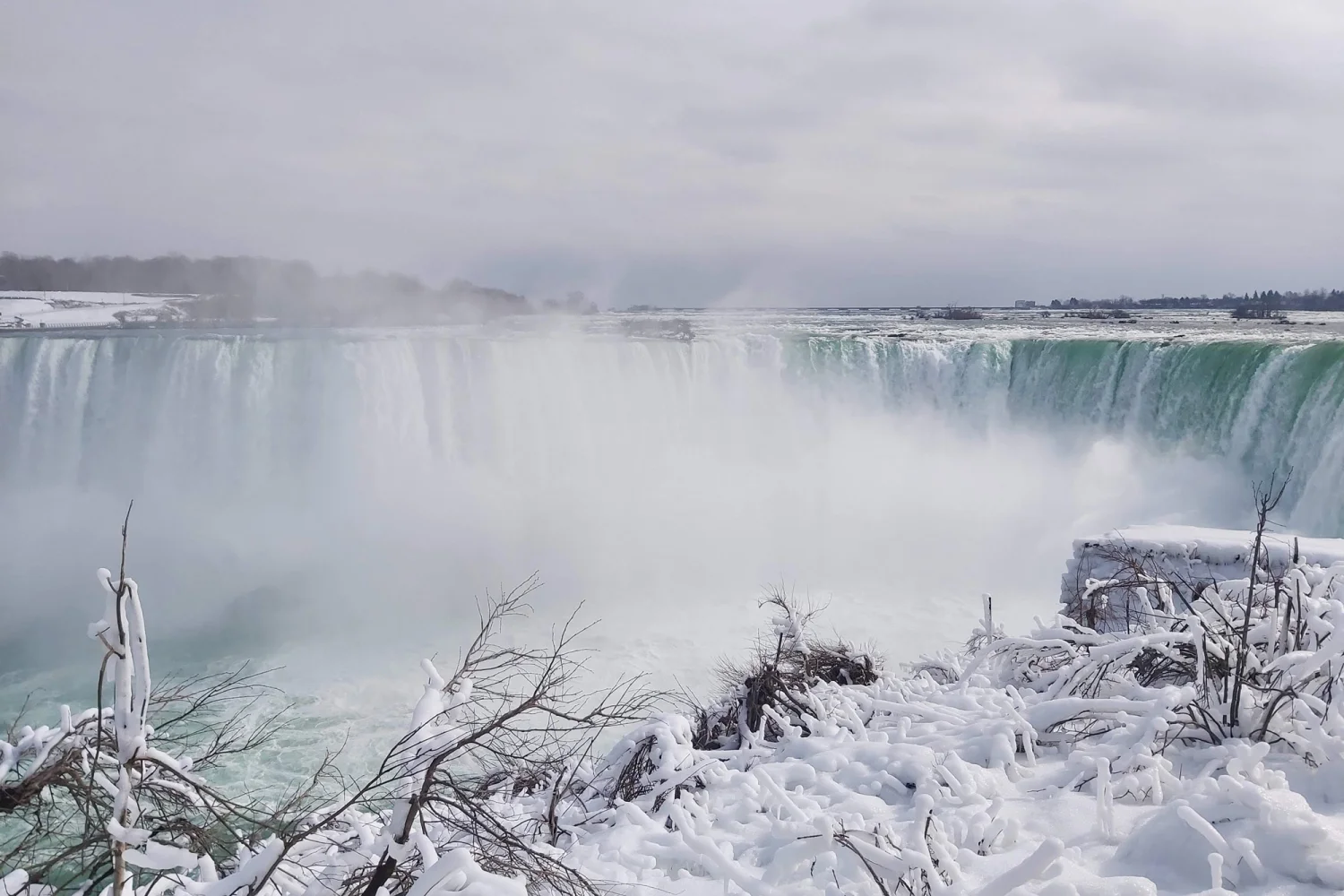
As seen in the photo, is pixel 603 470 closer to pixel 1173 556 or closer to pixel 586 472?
pixel 586 472

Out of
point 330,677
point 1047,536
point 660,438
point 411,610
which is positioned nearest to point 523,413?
point 660,438

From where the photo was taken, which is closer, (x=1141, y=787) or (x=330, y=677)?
(x=1141, y=787)

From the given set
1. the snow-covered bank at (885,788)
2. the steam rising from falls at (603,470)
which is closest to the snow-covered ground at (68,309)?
the steam rising from falls at (603,470)

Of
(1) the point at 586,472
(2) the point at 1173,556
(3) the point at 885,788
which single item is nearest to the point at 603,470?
(1) the point at 586,472

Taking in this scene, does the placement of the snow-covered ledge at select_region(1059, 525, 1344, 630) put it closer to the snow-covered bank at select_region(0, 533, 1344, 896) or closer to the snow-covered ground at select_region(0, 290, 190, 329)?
the snow-covered bank at select_region(0, 533, 1344, 896)

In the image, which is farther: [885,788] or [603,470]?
[603,470]

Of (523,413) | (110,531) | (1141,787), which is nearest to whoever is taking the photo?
(1141,787)

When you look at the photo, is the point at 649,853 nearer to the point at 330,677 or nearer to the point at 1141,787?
the point at 1141,787
